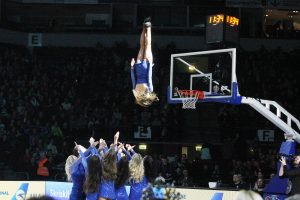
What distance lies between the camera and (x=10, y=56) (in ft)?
92.5

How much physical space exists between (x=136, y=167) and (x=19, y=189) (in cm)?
489

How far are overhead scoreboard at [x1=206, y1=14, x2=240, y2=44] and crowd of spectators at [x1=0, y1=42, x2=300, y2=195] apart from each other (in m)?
5.27

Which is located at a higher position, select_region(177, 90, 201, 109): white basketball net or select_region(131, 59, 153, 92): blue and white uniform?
select_region(131, 59, 153, 92): blue and white uniform

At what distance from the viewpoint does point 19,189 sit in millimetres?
14500

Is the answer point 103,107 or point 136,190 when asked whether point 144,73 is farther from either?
point 103,107

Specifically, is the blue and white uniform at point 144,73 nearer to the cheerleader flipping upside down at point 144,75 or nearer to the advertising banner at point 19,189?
the cheerleader flipping upside down at point 144,75

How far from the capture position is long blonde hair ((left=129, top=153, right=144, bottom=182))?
35.1 ft

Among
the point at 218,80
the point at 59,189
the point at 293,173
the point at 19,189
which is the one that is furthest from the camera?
the point at 19,189

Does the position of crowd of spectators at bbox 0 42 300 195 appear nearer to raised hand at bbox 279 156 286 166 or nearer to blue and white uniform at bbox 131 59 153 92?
blue and white uniform at bbox 131 59 153 92

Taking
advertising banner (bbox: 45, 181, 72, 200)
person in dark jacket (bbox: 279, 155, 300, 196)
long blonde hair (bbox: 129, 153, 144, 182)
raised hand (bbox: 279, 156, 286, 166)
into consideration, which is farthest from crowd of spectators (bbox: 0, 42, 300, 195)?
long blonde hair (bbox: 129, 153, 144, 182)

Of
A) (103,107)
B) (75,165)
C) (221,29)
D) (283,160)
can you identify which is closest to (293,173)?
(283,160)

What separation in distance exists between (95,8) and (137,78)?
1977 centimetres

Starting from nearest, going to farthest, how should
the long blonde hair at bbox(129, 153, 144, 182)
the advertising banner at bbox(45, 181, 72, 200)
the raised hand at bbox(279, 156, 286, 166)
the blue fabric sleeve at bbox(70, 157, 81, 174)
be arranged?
the blue fabric sleeve at bbox(70, 157, 81, 174) < the long blonde hair at bbox(129, 153, 144, 182) < the raised hand at bbox(279, 156, 286, 166) < the advertising banner at bbox(45, 181, 72, 200)

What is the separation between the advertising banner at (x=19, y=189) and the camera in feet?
47.4
